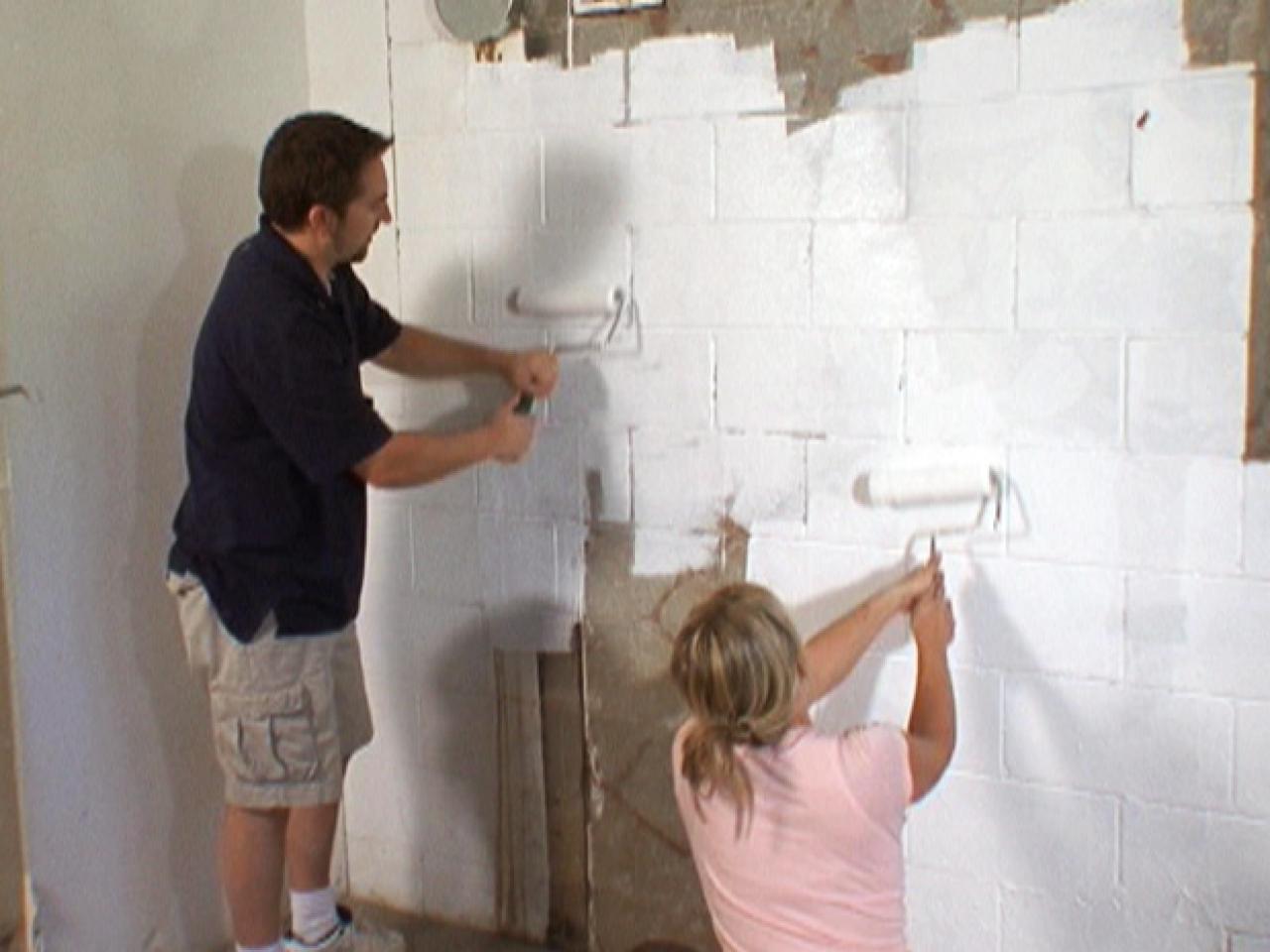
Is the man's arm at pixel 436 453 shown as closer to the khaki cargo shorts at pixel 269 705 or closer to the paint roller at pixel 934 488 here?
the khaki cargo shorts at pixel 269 705

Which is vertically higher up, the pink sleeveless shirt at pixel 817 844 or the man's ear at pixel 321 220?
the man's ear at pixel 321 220

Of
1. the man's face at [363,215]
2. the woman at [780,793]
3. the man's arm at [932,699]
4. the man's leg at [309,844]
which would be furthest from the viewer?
the man's leg at [309,844]

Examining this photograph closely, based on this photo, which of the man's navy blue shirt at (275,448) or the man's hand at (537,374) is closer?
the man's navy blue shirt at (275,448)

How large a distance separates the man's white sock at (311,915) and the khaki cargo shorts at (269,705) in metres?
0.19

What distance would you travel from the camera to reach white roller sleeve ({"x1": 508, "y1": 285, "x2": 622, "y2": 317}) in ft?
8.04

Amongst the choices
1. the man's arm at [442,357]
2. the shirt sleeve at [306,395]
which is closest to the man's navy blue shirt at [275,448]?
the shirt sleeve at [306,395]

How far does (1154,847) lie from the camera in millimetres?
2121

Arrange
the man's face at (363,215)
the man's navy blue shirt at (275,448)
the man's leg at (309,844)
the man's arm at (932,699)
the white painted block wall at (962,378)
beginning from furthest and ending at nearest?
1. the man's leg at (309,844)
2. the man's face at (363,215)
3. the man's navy blue shirt at (275,448)
4. the white painted block wall at (962,378)
5. the man's arm at (932,699)

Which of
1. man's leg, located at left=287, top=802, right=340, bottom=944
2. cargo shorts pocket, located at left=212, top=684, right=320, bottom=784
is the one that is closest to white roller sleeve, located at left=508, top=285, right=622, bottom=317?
cargo shorts pocket, located at left=212, top=684, right=320, bottom=784

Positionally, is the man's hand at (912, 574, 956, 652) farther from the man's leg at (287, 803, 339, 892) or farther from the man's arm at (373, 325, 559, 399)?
the man's leg at (287, 803, 339, 892)

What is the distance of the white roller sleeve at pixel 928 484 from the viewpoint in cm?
217

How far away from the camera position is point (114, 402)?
2.38m

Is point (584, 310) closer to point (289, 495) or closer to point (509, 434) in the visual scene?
point (509, 434)

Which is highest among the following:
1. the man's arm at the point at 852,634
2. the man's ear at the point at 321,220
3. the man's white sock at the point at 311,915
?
the man's ear at the point at 321,220
